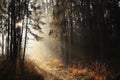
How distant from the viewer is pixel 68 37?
3362 centimetres

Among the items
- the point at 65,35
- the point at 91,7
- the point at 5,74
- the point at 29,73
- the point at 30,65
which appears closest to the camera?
the point at 5,74

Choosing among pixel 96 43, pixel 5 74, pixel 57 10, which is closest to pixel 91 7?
pixel 96 43

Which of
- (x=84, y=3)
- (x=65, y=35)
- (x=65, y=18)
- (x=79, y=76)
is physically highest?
(x=84, y=3)

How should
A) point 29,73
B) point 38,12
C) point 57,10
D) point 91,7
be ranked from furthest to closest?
point 91,7 → point 57,10 → point 38,12 → point 29,73

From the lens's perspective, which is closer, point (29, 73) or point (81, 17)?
point (29, 73)

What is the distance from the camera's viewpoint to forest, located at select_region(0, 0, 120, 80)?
781 inches

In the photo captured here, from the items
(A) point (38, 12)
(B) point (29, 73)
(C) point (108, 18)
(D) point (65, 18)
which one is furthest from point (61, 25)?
(B) point (29, 73)

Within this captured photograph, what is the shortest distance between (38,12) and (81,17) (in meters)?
11.6

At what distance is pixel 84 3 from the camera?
107ft

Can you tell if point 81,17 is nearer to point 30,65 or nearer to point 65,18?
point 65,18

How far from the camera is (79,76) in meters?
20.0

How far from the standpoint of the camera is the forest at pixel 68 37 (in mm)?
19828

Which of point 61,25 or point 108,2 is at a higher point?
point 108,2

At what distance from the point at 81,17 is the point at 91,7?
8.34 feet
